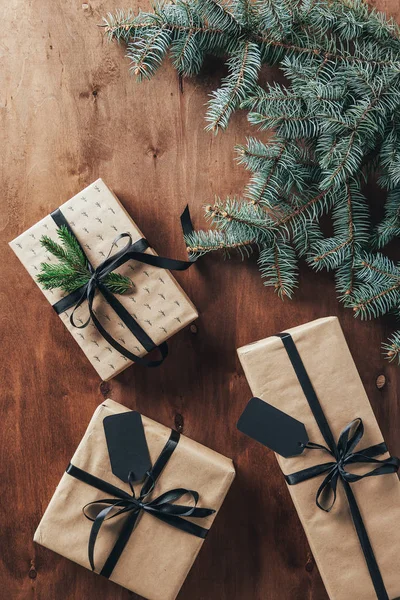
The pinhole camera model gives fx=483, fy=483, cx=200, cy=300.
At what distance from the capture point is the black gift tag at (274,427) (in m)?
1.08

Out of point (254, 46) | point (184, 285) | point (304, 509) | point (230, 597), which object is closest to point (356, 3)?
point (254, 46)

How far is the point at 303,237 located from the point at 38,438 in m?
0.88

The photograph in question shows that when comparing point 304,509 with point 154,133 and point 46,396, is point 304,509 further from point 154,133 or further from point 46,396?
point 154,133

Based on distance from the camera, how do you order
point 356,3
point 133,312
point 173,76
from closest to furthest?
1. point 356,3
2. point 133,312
3. point 173,76

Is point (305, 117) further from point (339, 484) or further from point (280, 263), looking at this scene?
point (339, 484)

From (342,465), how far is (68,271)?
2.49ft

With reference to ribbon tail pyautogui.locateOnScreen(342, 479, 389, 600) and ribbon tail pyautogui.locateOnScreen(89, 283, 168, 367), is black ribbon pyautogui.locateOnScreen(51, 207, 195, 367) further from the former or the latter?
ribbon tail pyautogui.locateOnScreen(342, 479, 389, 600)

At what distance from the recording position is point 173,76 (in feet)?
4.11

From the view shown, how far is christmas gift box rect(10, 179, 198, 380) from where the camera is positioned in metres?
1.14

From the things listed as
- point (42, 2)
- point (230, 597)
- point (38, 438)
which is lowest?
point (230, 597)

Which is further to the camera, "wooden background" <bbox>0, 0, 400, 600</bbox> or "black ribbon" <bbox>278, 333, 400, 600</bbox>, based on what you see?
"wooden background" <bbox>0, 0, 400, 600</bbox>

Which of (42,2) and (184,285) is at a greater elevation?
(42,2)

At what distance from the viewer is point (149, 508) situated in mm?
1111

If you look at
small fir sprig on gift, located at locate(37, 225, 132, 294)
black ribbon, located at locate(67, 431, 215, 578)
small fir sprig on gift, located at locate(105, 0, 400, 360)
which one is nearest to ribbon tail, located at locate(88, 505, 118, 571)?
black ribbon, located at locate(67, 431, 215, 578)
